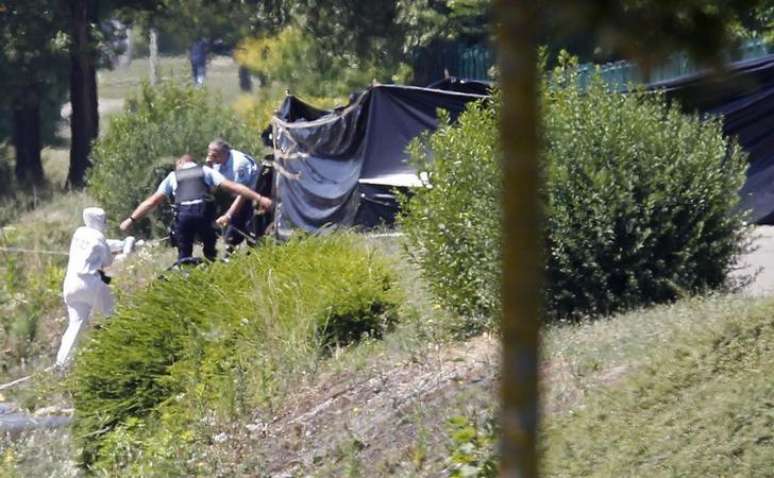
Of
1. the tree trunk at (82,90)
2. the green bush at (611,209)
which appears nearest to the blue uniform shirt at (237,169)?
the green bush at (611,209)

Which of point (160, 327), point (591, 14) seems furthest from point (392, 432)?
point (591, 14)

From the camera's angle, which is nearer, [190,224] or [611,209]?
[611,209]

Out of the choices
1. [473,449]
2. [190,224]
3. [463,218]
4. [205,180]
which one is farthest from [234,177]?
[473,449]

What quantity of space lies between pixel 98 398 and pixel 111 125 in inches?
413

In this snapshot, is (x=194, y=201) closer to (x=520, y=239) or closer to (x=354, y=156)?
(x=354, y=156)

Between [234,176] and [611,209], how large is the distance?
6.05m

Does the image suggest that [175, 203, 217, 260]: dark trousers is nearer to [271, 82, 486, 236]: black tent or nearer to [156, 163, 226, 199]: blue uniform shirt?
[156, 163, 226, 199]: blue uniform shirt

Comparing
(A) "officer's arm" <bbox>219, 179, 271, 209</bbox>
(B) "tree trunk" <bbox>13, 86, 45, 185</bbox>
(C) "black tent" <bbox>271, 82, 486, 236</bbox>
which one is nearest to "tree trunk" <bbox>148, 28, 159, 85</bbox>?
(B) "tree trunk" <bbox>13, 86, 45, 185</bbox>

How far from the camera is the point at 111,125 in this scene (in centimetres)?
1967

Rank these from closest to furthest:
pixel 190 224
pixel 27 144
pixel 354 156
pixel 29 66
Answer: pixel 190 224 → pixel 354 156 → pixel 29 66 → pixel 27 144

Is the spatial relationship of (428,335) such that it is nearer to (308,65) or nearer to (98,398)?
(98,398)

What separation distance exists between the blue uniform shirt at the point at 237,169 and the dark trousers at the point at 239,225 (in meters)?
0.40

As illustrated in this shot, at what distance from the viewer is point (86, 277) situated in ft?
40.5

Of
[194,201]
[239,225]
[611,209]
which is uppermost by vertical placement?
[611,209]
